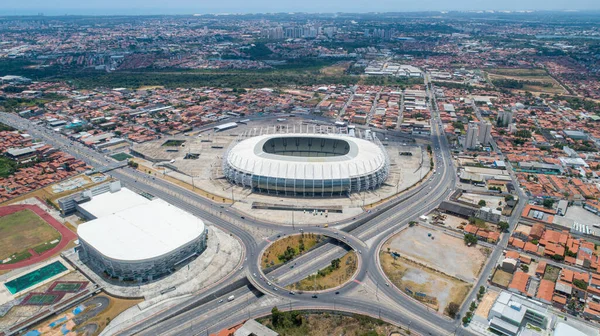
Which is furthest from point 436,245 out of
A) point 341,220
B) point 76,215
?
point 76,215

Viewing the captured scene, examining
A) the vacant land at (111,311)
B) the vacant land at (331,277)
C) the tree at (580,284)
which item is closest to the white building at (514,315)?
the tree at (580,284)

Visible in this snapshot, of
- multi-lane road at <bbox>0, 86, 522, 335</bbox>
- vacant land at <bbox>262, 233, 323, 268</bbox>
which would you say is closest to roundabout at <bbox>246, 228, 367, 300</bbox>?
multi-lane road at <bbox>0, 86, 522, 335</bbox>

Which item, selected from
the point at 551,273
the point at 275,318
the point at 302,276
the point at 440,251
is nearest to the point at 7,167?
the point at 302,276

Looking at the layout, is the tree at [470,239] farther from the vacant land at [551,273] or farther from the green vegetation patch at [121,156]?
the green vegetation patch at [121,156]

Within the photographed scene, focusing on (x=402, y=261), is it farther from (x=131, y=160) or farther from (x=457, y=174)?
(x=131, y=160)

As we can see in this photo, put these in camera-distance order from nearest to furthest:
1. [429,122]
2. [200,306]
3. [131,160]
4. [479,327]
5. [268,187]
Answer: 1. [479,327]
2. [200,306]
3. [268,187]
4. [131,160]
5. [429,122]

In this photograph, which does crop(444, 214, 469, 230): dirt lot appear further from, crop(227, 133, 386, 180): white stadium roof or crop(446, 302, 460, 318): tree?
crop(446, 302, 460, 318): tree
